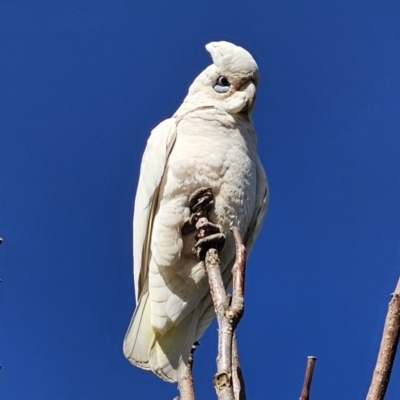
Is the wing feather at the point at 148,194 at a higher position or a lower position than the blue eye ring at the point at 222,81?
lower

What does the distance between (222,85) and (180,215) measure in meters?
1.10

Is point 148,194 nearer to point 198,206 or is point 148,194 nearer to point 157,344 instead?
point 198,206

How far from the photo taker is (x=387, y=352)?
1.72 meters

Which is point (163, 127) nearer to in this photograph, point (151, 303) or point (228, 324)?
point (151, 303)

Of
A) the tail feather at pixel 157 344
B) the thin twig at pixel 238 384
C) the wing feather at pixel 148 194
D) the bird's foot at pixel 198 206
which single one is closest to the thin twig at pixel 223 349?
the thin twig at pixel 238 384

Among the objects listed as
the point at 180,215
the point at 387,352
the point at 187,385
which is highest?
the point at 180,215

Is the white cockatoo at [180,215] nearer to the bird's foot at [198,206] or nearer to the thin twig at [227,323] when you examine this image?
the bird's foot at [198,206]

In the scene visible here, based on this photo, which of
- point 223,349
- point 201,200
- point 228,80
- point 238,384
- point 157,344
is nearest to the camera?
point 223,349

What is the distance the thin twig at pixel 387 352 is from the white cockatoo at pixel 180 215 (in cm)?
201

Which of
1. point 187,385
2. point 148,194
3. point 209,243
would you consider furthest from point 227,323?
point 148,194

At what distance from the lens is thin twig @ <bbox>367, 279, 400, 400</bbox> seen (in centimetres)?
169

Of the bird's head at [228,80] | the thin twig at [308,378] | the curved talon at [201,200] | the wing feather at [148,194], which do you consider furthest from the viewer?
the bird's head at [228,80]

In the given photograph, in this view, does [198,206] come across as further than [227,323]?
Yes

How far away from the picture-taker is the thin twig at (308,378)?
204cm
